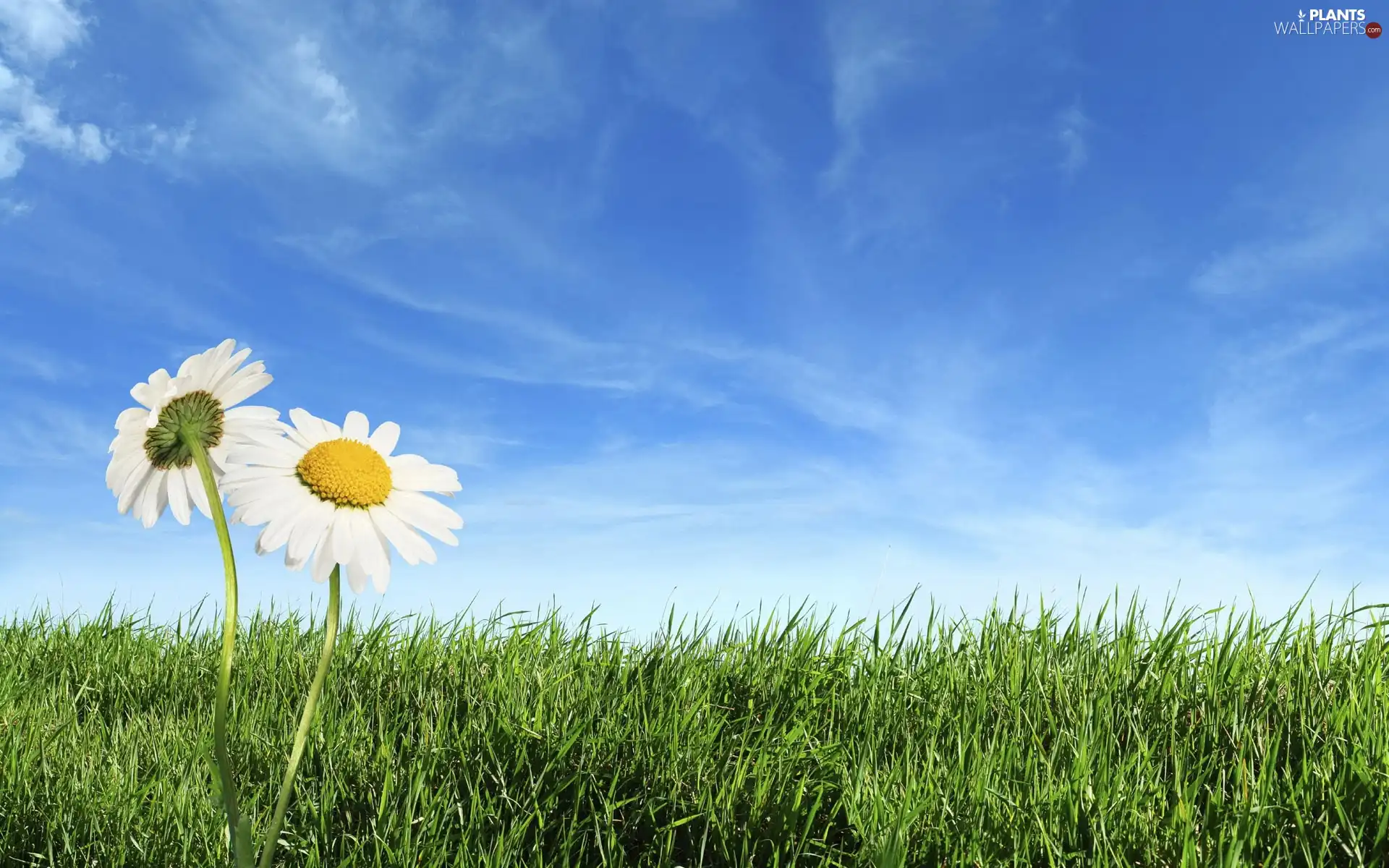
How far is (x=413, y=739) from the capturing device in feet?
12.1

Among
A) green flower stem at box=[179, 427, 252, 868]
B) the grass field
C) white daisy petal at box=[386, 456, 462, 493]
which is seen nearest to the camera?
green flower stem at box=[179, 427, 252, 868]

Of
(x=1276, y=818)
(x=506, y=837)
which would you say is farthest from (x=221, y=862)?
(x=1276, y=818)

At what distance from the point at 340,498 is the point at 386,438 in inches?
8.2

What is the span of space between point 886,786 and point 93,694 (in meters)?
4.03

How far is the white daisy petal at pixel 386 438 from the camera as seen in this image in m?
2.00

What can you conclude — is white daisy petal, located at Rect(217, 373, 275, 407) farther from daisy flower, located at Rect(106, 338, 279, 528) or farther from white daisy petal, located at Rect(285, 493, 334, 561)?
white daisy petal, located at Rect(285, 493, 334, 561)

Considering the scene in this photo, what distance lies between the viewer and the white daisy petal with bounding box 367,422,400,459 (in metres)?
2.00

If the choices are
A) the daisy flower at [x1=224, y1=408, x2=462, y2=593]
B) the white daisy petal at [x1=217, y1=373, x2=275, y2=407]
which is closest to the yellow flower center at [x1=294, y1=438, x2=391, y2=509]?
the daisy flower at [x1=224, y1=408, x2=462, y2=593]

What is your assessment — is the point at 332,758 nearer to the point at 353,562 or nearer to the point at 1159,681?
the point at 353,562

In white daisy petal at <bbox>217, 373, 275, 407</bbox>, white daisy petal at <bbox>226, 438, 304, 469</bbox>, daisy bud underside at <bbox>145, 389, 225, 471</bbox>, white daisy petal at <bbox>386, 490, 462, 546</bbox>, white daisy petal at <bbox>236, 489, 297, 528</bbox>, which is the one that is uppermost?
white daisy petal at <bbox>217, 373, 275, 407</bbox>

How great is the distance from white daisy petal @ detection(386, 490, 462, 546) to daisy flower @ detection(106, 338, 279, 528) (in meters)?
0.29

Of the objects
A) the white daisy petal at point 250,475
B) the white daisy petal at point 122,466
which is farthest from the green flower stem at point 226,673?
the white daisy petal at point 122,466

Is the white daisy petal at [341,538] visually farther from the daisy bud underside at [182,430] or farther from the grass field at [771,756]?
the grass field at [771,756]

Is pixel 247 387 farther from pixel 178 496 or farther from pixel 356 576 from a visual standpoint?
pixel 356 576
